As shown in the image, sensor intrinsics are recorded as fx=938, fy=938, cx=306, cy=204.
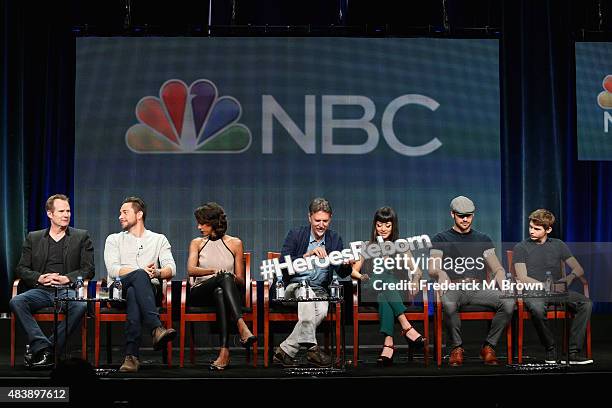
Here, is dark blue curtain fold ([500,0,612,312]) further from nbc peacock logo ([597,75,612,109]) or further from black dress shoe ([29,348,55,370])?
black dress shoe ([29,348,55,370])

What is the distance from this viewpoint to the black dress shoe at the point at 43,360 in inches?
211

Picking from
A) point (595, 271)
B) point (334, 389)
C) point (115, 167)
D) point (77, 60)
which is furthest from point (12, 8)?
point (595, 271)

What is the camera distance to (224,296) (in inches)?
219

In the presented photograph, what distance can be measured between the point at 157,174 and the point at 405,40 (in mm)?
2190

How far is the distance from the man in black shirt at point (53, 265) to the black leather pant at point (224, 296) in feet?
2.41

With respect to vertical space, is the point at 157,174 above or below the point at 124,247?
above

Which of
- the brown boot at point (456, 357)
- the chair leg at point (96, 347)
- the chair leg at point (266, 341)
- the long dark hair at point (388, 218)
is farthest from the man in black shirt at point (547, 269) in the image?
the chair leg at point (96, 347)

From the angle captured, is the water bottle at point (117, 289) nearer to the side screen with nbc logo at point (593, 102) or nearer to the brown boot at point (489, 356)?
the brown boot at point (489, 356)

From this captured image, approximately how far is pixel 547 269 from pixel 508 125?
1879 millimetres

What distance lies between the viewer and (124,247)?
576 cm

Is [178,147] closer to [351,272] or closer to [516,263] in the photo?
[351,272]

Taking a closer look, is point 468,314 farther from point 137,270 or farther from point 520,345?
point 137,270

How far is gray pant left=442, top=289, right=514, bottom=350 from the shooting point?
18.5ft

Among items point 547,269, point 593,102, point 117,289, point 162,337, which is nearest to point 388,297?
point 547,269
